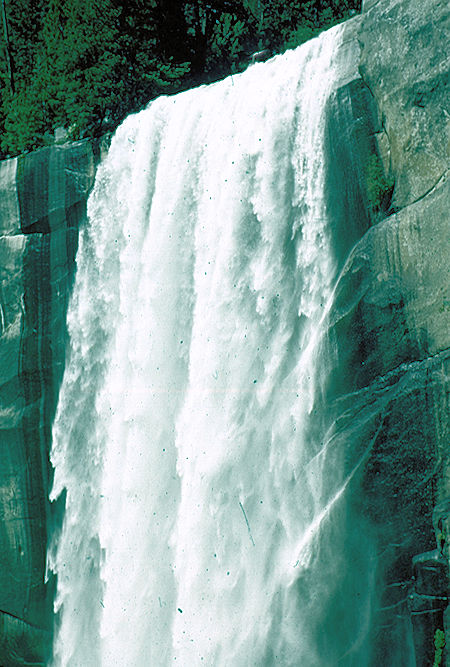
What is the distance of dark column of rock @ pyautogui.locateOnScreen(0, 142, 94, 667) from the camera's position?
8.78 m

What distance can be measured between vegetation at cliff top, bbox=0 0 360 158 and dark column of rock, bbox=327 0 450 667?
566cm

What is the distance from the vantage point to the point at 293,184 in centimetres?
654

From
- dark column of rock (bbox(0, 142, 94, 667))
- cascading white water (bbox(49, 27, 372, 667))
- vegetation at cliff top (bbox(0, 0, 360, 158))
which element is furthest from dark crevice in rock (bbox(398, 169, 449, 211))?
vegetation at cliff top (bbox(0, 0, 360, 158))

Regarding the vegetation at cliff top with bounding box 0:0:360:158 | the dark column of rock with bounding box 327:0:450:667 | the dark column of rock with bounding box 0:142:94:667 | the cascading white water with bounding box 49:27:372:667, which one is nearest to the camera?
the dark column of rock with bounding box 327:0:450:667

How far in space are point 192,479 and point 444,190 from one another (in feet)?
10.6

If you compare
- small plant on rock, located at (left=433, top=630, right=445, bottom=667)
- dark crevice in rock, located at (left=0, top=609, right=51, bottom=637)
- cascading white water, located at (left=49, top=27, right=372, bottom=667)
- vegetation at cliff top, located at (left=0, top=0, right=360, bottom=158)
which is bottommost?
small plant on rock, located at (left=433, top=630, right=445, bottom=667)

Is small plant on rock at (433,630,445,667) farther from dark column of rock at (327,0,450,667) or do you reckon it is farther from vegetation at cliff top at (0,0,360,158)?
vegetation at cliff top at (0,0,360,158)

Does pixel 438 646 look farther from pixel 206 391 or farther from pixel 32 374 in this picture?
pixel 32 374

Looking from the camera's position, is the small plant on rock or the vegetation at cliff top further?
the vegetation at cliff top

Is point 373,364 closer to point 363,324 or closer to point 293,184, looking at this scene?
point 363,324

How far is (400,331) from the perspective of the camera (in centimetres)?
566

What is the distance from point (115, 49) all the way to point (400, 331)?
27.0 ft

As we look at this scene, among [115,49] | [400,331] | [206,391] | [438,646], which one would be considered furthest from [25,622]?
[115,49]

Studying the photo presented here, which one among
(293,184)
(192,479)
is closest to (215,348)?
(192,479)
